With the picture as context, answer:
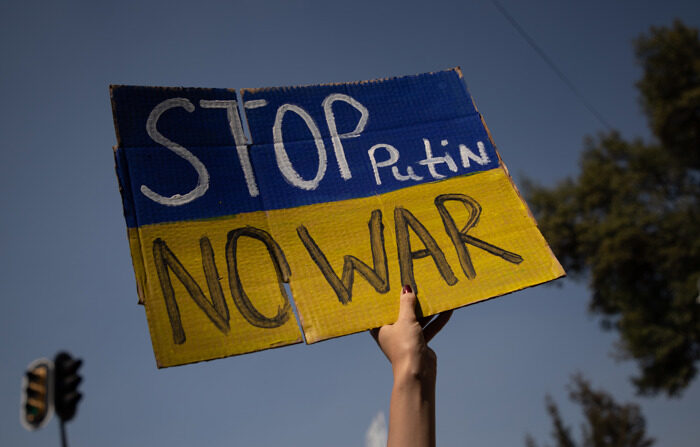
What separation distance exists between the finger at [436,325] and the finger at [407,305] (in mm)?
104

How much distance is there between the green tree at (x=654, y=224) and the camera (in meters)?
14.2

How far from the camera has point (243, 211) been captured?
7.05 ft

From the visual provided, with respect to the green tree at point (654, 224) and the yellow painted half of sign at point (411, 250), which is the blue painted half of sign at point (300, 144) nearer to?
the yellow painted half of sign at point (411, 250)

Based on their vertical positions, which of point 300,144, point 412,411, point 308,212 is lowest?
point 412,411

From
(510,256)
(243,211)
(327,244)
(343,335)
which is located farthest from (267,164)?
(510,256)

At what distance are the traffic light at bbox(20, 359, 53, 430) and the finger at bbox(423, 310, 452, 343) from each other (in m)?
1.41

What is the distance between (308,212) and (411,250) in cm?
44

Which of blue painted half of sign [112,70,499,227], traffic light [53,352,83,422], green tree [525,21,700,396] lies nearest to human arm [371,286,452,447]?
blue painted half of sign [112,70,499,227]

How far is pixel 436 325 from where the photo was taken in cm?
209

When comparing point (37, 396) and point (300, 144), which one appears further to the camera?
point (300, 144)

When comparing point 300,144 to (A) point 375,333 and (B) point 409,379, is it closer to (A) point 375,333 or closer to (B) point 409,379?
(A) point 375,333

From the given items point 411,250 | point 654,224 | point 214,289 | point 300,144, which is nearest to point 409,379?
point 411,250

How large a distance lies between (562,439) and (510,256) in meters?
25.3

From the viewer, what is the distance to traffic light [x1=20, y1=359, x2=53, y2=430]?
2.04 meters
